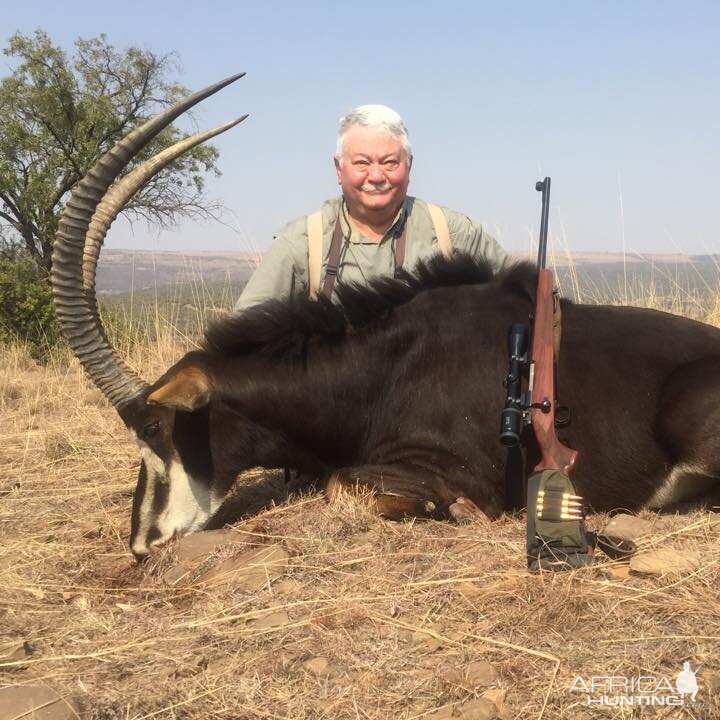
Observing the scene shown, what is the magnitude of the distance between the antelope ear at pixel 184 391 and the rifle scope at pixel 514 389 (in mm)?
1535

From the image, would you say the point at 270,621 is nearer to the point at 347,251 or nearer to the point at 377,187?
the point at 347,251

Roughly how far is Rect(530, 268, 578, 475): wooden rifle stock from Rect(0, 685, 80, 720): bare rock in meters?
2.14

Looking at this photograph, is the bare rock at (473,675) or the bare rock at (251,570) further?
the bare rock at (251,570)

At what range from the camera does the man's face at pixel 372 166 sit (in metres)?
5.29

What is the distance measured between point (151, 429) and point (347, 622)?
173cm

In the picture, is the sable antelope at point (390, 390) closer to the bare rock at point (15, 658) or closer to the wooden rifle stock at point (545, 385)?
the wooden rifle stock at point (545, 385)

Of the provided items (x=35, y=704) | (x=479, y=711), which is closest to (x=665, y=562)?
(x=479, y=711)

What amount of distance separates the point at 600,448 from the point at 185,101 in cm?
281

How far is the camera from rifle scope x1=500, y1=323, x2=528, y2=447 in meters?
3.72

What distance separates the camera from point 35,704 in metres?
2.57

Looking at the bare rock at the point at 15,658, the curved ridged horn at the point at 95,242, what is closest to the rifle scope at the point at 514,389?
the curved ridged horn at the point at 95,242

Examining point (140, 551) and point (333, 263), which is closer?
point (140, 551)

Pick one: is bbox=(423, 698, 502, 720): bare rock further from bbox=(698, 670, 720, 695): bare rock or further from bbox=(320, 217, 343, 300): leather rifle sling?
bbox=(320, 217, 343, 300): leather rifle sling

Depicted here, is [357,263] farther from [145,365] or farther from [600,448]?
[145,365]
